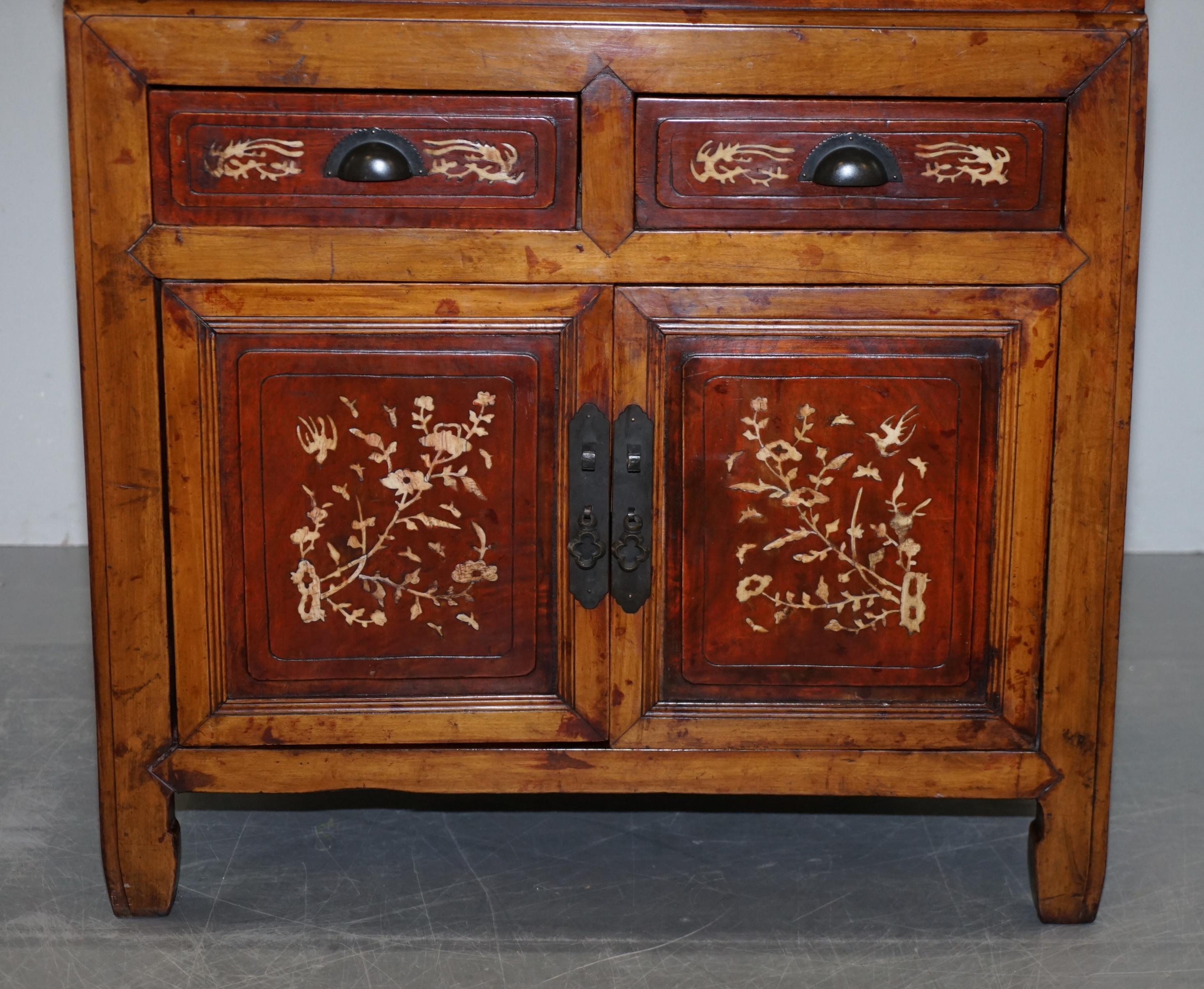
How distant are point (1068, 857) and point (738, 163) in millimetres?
1098

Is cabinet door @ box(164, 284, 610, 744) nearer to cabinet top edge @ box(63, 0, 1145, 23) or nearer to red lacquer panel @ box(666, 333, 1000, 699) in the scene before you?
red lacquer panel @ box(666, 333, 1000, 699)

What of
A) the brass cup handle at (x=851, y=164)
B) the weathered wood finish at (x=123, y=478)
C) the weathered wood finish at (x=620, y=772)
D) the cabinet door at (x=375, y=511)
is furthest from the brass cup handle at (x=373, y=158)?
the weathered wood finish at (x=620, y=772)

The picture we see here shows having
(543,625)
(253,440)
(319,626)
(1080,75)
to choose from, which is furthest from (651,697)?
(1080,75)

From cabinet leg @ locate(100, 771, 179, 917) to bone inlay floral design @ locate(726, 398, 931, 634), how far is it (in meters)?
0.88

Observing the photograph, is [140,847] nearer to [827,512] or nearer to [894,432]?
[827,512]

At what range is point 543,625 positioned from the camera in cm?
206

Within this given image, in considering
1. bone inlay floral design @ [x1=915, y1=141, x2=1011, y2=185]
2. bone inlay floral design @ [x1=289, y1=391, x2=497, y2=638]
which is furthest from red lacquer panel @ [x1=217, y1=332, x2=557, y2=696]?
bone inlay floral design @ [x1=915, y1=141, x2=1011, y2=185]

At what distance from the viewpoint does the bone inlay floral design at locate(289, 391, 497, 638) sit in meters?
2.00

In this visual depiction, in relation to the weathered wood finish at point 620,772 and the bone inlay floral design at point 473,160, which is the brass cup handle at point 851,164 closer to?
the bone inlay floral design at point 473,160

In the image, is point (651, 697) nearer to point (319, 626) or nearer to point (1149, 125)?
point (319, 626)

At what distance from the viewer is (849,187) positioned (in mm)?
1926

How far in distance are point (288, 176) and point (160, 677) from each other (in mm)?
714

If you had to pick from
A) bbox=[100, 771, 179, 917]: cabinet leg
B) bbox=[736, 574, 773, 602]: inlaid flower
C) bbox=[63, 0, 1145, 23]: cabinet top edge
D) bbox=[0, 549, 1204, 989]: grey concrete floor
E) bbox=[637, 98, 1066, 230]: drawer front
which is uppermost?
bbox=[63, 0, 1145, 23]: cabinet top edge

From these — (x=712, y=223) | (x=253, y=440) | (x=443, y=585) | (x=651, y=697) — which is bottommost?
(x=651, y=697)
